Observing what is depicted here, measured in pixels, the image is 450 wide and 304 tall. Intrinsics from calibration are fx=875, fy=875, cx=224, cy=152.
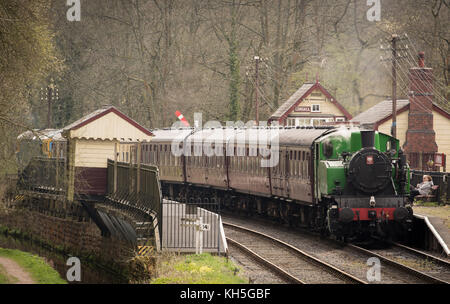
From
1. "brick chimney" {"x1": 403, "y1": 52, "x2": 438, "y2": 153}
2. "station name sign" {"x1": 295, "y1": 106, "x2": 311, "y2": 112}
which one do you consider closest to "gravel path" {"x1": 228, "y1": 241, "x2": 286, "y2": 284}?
"brick chimney" {"x1": 403, "y1": 52, "x2": 438, "y2": 153}

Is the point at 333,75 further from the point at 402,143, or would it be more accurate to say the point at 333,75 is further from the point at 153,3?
the point at 402,143

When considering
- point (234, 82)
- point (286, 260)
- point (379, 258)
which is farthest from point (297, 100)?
point (286, 260)

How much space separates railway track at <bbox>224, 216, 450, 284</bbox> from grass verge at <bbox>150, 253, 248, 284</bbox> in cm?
248

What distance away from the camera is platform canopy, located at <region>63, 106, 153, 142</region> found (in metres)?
27.5

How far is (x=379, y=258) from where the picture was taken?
19984 mm

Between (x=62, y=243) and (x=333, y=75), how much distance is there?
38.5 m

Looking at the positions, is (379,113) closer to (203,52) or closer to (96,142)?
(203,52)

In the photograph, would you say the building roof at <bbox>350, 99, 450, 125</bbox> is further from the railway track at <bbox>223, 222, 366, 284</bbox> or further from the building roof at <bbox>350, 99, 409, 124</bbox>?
the railway track at <bbox>223, 222, 366, 284</bbox>

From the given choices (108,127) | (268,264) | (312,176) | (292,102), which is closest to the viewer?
(268,264)

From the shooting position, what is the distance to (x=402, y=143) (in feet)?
143

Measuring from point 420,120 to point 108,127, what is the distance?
1979cm
